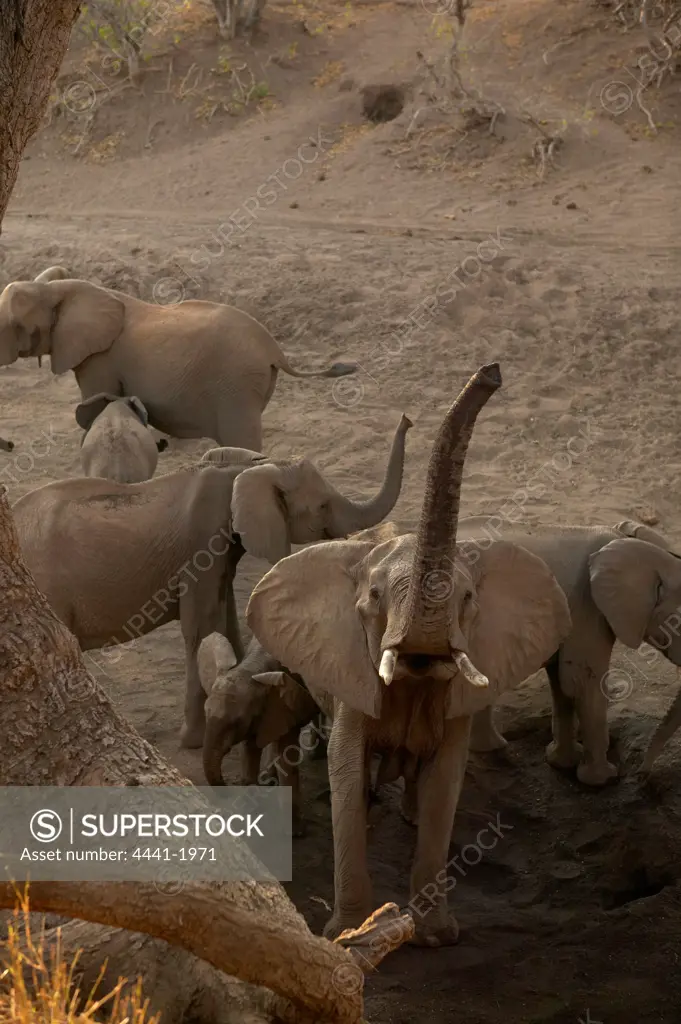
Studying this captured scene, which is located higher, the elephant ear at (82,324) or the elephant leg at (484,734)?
the elephant ear at (82,324)

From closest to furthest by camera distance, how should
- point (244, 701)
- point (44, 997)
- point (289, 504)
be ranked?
1. point (44, 997)
2. point (244, 701)
3. point (289, 504)

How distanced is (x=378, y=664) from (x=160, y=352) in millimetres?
4352

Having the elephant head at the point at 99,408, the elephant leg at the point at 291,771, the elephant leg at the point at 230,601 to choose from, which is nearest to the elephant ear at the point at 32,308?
the elephant head at the point at 99,408

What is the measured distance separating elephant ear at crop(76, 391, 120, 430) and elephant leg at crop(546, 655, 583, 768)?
3294mm

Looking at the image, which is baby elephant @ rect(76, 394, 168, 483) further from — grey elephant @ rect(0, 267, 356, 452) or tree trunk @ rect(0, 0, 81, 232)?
tree trunk @ rect(0, 0, 81, 232)

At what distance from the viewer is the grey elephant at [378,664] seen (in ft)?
16.1

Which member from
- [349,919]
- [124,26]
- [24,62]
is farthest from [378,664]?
[124,26]

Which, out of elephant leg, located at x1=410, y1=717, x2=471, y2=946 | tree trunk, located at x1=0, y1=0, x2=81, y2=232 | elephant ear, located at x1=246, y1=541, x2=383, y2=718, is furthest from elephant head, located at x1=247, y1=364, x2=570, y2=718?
tree trunk, located at x1=0, y1=0, x2=81, y2=232

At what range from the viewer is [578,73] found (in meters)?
15.3

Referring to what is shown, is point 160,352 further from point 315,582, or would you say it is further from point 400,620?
point 400,620

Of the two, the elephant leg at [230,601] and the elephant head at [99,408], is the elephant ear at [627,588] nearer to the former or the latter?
the elephant leg at [230,601]

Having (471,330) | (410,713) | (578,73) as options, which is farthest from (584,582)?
(578,73)

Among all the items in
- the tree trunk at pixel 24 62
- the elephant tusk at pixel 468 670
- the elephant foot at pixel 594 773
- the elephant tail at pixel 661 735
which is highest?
the tree trunk at pixel 24 62

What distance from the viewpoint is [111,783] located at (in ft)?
11.9
